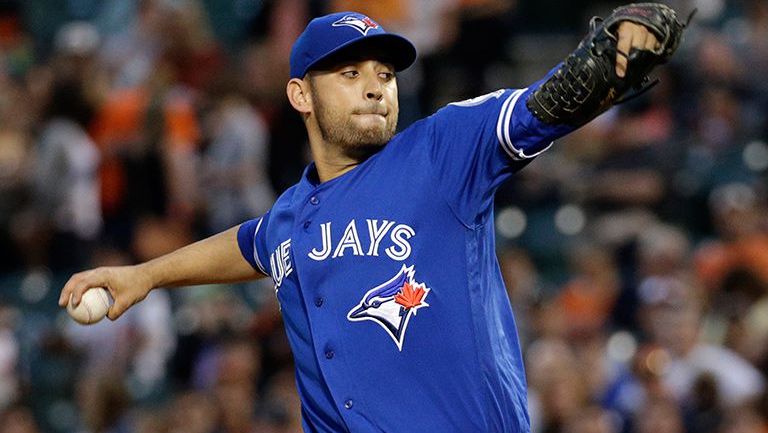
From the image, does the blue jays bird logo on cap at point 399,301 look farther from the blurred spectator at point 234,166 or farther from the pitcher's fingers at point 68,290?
the blurred spectator at point 234,166

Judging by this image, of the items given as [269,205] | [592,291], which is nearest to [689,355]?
[592,291]

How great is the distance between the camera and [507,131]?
414cm

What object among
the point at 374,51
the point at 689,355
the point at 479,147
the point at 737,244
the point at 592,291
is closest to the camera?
the point at 479,147

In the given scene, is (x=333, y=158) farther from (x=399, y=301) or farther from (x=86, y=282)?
(x=86, y=282)

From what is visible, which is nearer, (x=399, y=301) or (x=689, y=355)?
(x=399, y=301)

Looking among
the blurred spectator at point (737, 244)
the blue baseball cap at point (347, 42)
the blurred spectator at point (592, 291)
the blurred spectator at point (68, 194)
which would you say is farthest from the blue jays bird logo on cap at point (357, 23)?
the blurred spectator at point (68, 194)

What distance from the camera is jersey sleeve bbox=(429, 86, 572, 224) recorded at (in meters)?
4.14

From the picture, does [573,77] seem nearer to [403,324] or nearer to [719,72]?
[403,324]

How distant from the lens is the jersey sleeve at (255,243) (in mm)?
5035

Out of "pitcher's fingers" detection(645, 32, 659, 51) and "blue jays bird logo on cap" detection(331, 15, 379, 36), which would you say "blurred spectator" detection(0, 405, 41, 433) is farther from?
"pitcher's fingers" detection(645, 32, 659, 51)

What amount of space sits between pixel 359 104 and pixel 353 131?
0.29 feet

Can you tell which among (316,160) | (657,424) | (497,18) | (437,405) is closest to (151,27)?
(497,18)

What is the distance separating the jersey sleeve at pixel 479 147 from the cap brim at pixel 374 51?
31cm

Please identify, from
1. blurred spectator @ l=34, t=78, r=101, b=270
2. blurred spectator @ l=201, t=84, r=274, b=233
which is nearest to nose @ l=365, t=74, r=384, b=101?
blurred spectator @ l=201, t=84, r=274, b=233
